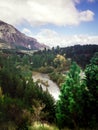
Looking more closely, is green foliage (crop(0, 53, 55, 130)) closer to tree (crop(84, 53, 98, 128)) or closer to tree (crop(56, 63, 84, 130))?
tree (crop(56, 63, 84, 130))

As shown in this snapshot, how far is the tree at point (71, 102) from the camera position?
40531 mm

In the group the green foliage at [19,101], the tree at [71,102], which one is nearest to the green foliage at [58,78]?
the green foliage at [19,101]

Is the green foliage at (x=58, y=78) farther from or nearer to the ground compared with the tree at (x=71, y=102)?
nearer to the ground

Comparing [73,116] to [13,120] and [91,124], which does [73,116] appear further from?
[13,120]

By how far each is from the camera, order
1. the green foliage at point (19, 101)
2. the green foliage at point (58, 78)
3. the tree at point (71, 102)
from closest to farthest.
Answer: the tree at point (71, 102)
the green foliage at point (19, 101)
the green foliage at point (58, 78)

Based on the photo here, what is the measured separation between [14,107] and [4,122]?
11.0m

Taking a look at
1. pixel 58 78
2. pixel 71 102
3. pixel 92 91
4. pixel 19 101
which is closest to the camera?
pixel 92 91

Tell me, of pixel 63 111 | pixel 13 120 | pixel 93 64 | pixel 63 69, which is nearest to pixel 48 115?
pixel 13 120

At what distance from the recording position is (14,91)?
109062 mm

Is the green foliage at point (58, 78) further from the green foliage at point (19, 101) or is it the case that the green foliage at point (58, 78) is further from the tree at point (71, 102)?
the tree at point (71, 102)

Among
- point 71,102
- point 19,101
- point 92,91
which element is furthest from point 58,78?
point 92,91

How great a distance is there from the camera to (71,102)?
134ft

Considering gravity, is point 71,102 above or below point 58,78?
above

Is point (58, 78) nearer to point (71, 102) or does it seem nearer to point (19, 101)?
point (19, 101)
